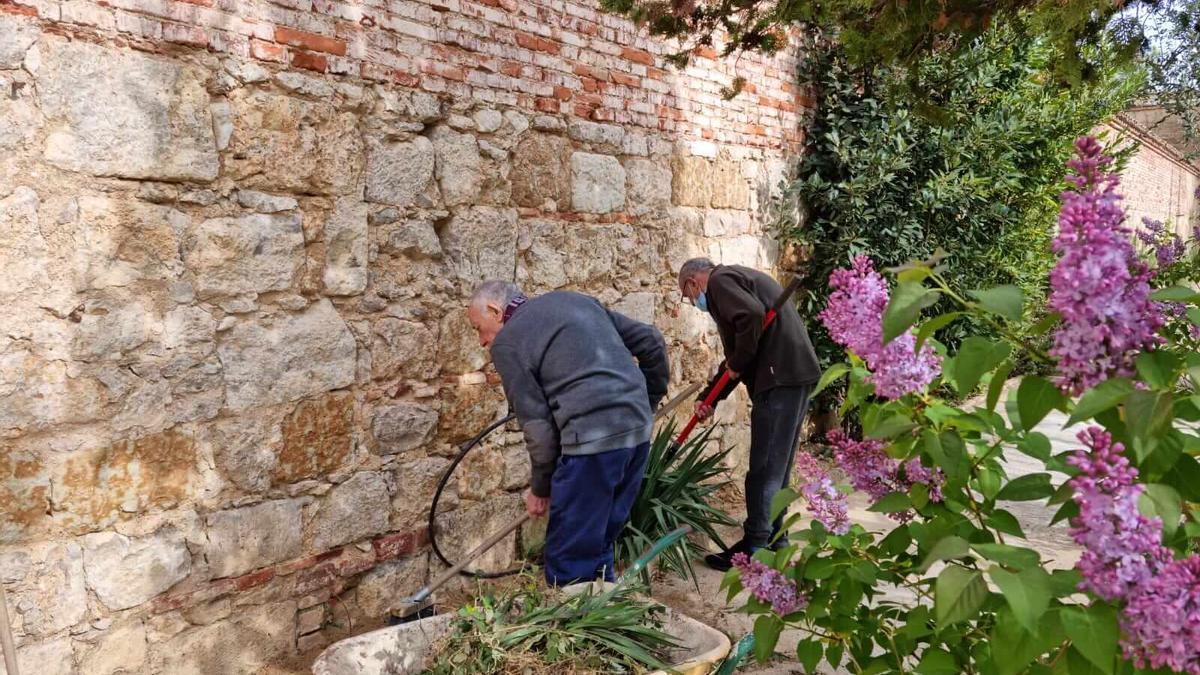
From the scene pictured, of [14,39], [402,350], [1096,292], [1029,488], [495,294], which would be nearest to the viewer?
[1096,292]

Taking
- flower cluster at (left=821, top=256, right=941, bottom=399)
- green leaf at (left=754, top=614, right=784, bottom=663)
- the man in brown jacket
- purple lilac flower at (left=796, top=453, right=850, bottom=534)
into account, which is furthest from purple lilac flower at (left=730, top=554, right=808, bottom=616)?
the man in brown jacket

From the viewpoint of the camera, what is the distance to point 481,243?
Answer: 433 cm

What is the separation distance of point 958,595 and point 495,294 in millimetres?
2544

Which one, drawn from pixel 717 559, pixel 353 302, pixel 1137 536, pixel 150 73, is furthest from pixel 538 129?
pixel 1137 536

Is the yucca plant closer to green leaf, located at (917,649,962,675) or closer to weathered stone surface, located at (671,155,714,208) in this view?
weathered stone surface, located at (671,155,714,208)

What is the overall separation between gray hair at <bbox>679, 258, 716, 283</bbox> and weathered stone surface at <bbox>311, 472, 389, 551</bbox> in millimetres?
1899

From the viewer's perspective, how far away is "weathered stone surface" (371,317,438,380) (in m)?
3.96

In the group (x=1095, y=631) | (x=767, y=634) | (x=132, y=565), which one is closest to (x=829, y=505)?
(x=767, y=634)

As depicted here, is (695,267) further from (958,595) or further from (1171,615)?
(1171,615)

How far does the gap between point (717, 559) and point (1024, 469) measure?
3.20 m

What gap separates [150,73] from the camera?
3.16 m

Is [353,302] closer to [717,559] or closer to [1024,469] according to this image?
[717,559]

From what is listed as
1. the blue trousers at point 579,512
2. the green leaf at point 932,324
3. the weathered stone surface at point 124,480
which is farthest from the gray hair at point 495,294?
the green leaf at point 932,324

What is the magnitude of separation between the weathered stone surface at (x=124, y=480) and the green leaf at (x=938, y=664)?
2595 millimetres
